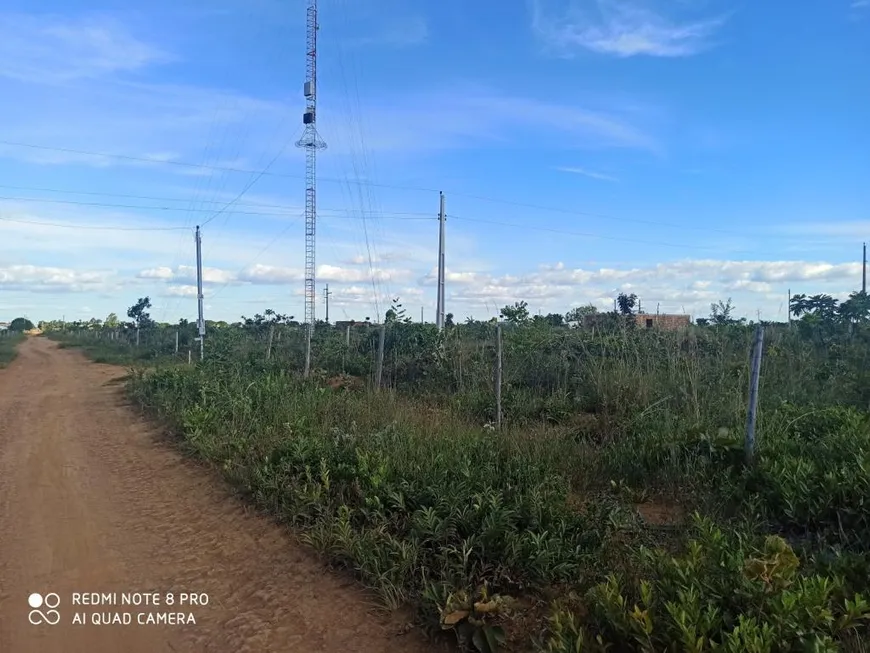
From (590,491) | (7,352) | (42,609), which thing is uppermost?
(7,352)

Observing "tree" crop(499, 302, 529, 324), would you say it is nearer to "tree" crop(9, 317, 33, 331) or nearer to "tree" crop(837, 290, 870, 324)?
Answer: "tree" crop(837, 290, 870, 324)

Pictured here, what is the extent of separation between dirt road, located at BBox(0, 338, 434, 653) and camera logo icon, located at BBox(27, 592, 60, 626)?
0.01 meters

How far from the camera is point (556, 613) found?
3.31 m

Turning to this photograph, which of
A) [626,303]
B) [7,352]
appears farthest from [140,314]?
[626,303]

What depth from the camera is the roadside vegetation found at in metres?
3.18

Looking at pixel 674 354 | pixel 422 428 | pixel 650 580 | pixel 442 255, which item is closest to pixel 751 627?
pixel 650 580

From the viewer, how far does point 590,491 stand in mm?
5594

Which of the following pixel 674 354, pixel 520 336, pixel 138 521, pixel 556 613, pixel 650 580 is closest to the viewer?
pixel 556 613

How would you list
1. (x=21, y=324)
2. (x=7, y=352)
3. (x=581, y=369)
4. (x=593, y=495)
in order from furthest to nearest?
(x=21, y=324) < (x=7, y=352) < (x=581, y=369) < (x=593, y=495)

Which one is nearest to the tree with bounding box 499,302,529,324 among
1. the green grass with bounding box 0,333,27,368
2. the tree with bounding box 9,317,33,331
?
the green grass with bounding box 0,333,27,368

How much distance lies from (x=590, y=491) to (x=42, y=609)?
13.5ft

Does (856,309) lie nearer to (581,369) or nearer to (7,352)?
(581,369)

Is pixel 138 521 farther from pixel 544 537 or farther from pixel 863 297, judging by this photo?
pixel 863 297

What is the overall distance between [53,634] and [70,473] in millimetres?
4113
